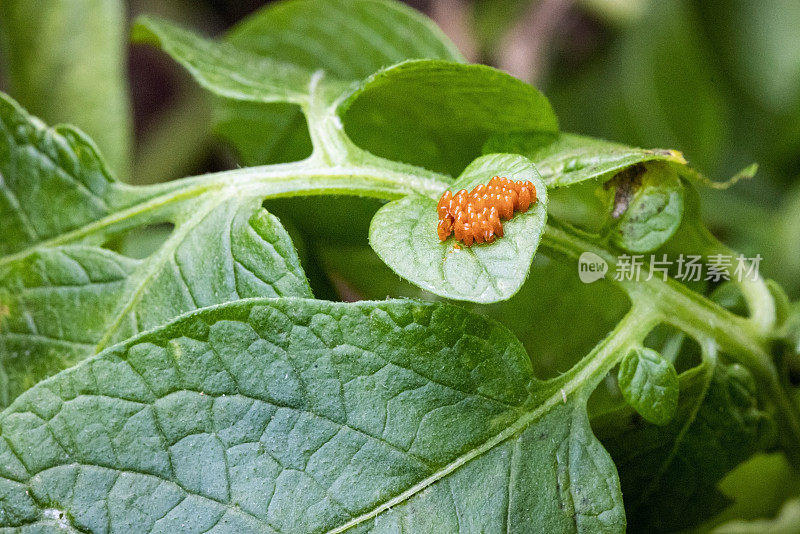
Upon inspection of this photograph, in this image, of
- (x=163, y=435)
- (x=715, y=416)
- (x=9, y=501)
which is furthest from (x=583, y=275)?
(x=9, y=501)

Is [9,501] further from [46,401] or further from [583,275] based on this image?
[583,275]

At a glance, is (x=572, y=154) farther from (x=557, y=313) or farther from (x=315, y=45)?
(x=315, y=45)

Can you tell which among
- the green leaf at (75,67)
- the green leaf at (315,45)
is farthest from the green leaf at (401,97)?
the green leaf at (75,67)

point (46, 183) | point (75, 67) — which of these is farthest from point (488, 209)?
point (75, 67)

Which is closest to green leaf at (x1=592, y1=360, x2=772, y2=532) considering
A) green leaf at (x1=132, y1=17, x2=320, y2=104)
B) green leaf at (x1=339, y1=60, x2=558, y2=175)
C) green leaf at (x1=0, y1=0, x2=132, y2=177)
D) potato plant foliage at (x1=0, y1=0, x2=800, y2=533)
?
potato plant foliage at (x1=0, y1=0, x2=800, y2=533)

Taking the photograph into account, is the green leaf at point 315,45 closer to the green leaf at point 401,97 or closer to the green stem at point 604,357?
the green leaf at point 401,97
